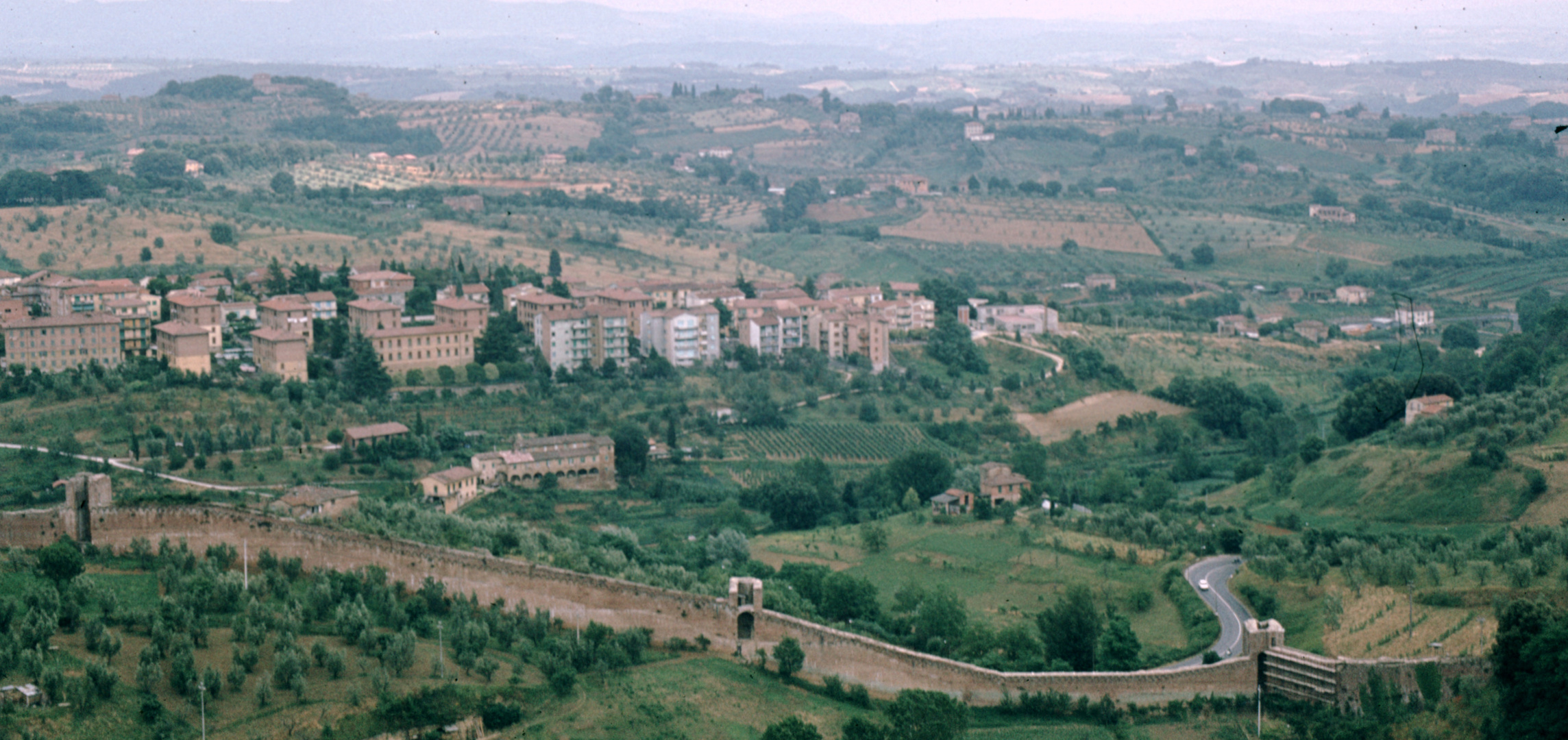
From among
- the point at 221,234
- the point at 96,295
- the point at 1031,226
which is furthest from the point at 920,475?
the point at 1031,226

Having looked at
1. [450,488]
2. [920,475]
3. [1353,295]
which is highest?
[1353,295]

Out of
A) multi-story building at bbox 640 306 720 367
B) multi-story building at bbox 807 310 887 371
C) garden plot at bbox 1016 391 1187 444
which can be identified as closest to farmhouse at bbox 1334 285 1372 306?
garden plot at bbox 1016 391 1187 444

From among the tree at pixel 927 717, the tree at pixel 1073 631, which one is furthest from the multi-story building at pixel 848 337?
the tree at pixel 927 717

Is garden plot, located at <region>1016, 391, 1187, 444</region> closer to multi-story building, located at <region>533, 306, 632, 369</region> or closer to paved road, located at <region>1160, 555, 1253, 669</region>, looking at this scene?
multi-story building, located at <region>533, 306, 632, 369</region>

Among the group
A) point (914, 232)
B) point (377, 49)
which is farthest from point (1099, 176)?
point (377, 49)

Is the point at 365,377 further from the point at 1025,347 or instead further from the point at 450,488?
the point at 1025,347
